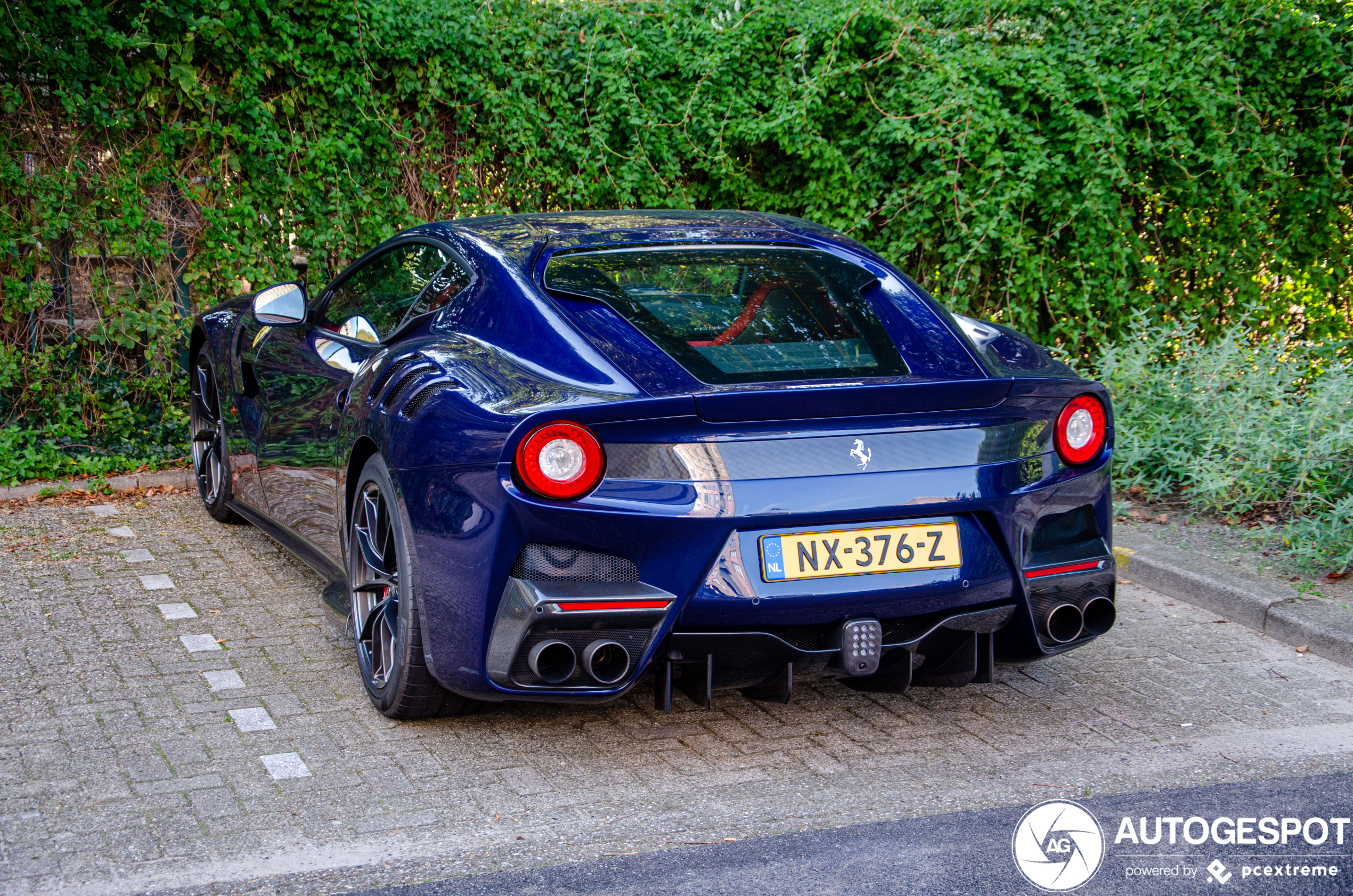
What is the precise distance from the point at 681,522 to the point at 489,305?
1017mm

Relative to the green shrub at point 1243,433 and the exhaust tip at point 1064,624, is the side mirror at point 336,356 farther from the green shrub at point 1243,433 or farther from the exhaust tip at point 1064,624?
the green shrub at point 1243,433

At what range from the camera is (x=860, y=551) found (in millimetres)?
2926

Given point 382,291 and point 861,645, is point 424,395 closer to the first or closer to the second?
point 382,291

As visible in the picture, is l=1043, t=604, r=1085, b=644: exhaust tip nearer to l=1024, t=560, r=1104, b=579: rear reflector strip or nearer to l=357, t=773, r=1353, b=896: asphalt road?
l=1024, t=560, r=1104, b=579: rear reflector strip

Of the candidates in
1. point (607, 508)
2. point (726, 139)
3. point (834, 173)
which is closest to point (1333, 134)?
point (834, 173)

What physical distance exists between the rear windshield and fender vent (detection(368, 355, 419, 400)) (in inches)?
17.8

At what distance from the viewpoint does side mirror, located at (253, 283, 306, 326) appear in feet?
14.3

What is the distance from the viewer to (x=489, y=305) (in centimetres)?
344

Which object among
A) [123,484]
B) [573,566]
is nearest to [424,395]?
[573,566]

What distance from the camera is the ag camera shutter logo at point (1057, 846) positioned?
8.68 ft

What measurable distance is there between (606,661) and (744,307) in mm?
1159

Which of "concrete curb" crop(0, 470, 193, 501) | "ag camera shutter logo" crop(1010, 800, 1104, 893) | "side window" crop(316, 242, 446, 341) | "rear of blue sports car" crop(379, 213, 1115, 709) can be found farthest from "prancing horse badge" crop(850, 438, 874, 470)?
"concrete curb" crop(0, 470, 193, 501)

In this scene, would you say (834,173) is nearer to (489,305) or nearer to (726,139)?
(726,139)

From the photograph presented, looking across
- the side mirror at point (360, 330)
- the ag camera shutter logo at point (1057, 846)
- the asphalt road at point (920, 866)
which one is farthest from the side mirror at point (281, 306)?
the ag camera shutter logo at point (1057, 846)
